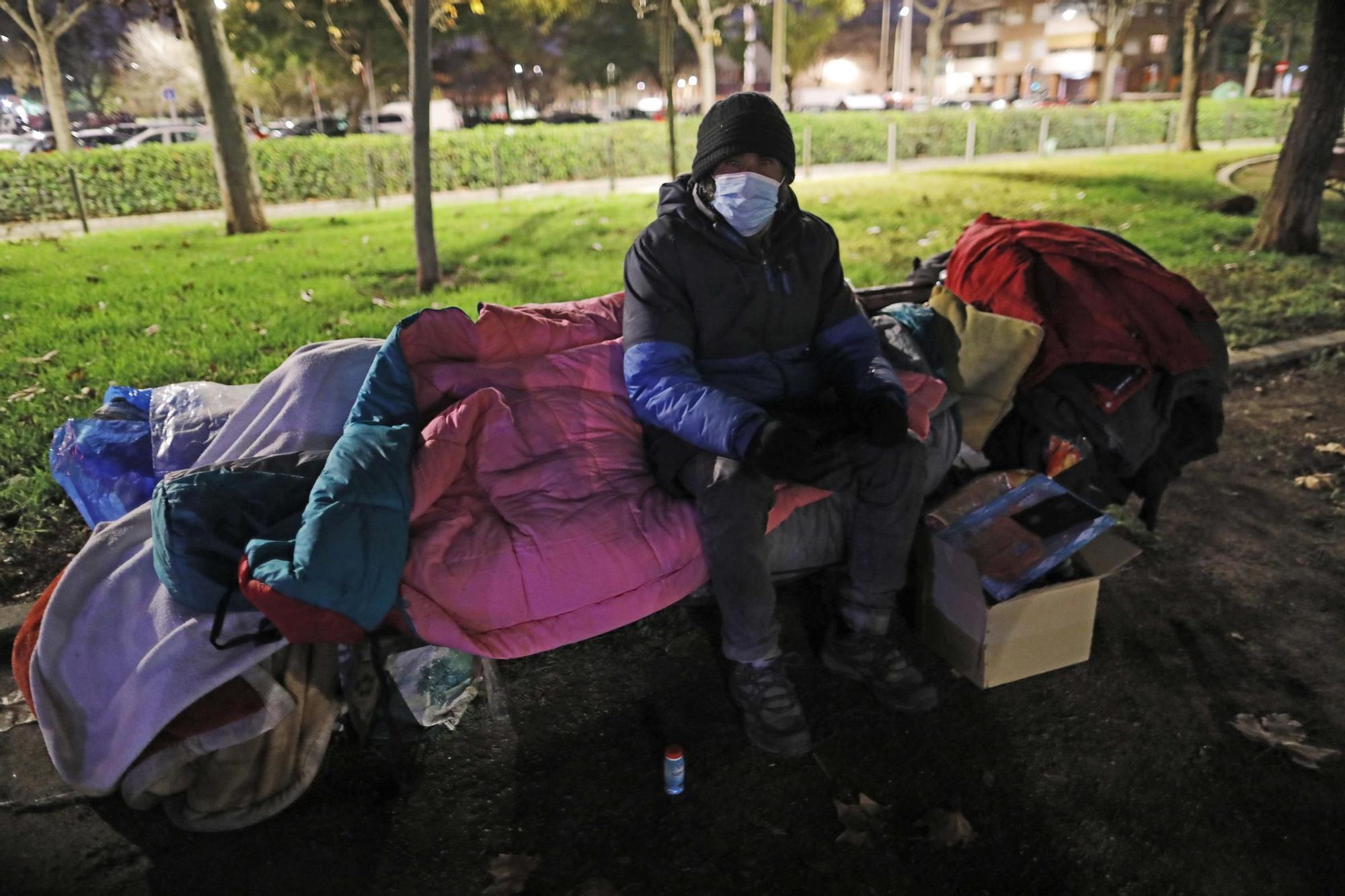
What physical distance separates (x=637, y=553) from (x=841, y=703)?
0.85 metres

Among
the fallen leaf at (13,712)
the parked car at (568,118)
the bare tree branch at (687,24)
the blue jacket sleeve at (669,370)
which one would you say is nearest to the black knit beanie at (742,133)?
the blue jacket sleeve at (669,370)

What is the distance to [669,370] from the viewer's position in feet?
9.32

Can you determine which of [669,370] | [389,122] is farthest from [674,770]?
[389,122]

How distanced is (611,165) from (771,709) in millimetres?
13727

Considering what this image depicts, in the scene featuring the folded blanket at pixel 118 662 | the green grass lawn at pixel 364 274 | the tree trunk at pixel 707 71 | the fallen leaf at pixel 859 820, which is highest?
the tree trunk at pixel 707 71

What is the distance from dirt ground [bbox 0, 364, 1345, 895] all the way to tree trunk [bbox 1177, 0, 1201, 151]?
716 inches

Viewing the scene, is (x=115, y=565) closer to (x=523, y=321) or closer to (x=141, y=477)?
(x=141, y=477)

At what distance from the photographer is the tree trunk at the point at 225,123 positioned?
410 inches

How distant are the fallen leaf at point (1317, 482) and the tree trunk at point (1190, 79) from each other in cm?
1647

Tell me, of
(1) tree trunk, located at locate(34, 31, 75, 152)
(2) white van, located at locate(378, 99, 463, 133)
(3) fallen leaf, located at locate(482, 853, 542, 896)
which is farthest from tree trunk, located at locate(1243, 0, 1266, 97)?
(1) tree trunk, located at locate(34, 31, 75, 152)

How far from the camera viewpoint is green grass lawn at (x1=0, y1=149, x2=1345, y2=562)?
5465mm

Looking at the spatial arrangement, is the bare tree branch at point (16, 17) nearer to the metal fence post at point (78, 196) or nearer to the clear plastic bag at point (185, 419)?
the metal fence post at point (78, 196)

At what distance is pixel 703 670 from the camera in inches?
125

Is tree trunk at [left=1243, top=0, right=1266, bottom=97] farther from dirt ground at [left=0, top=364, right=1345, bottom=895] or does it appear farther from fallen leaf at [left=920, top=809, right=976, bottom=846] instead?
fallen leaf at [left=920, top=809, right=976, bottom=846]
